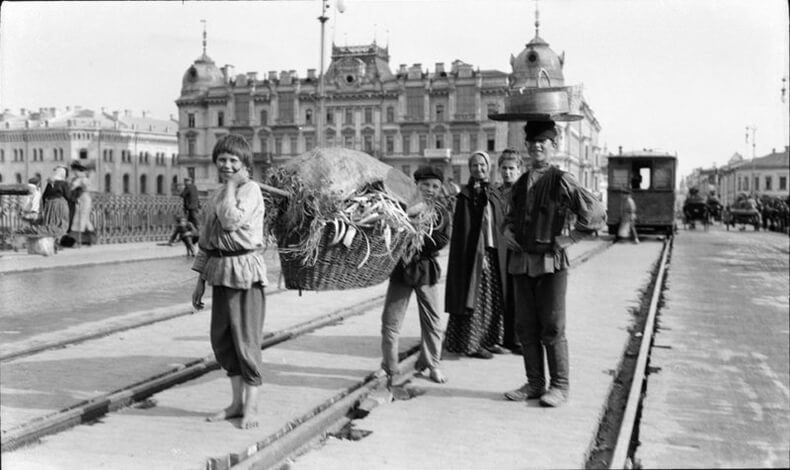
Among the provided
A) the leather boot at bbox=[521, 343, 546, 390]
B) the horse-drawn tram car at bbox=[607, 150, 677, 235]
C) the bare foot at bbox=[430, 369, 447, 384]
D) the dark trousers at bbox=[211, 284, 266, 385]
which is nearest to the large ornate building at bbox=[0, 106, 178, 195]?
the dark trousers at bbox=[211, 284, 266, 385]

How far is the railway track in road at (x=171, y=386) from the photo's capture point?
4.52 m

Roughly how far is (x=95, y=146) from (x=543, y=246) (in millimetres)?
32838

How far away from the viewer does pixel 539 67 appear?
6414mm

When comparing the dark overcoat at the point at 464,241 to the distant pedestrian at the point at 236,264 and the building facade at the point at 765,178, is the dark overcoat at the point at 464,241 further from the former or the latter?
the building facade at the point at 765,178

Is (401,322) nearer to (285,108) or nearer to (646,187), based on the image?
(646,187)

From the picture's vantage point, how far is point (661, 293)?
13.0 m

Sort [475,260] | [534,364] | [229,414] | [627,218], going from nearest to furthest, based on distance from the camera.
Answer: [229,414] → [534,364] → [475,260] → [627,218]

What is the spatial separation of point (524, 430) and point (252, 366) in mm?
1661

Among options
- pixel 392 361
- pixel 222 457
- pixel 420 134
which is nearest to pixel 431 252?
pixel 392 361

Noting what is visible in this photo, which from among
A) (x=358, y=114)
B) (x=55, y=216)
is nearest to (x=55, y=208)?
(x=55, y=216)

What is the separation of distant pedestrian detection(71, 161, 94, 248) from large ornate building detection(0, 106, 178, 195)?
0.55 m

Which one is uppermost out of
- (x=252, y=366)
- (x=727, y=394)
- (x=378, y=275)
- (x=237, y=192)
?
(x=237, y=192)

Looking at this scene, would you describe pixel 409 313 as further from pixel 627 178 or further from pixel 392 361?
pixel 627 178

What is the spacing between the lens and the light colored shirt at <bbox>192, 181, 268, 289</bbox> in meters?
4.58
